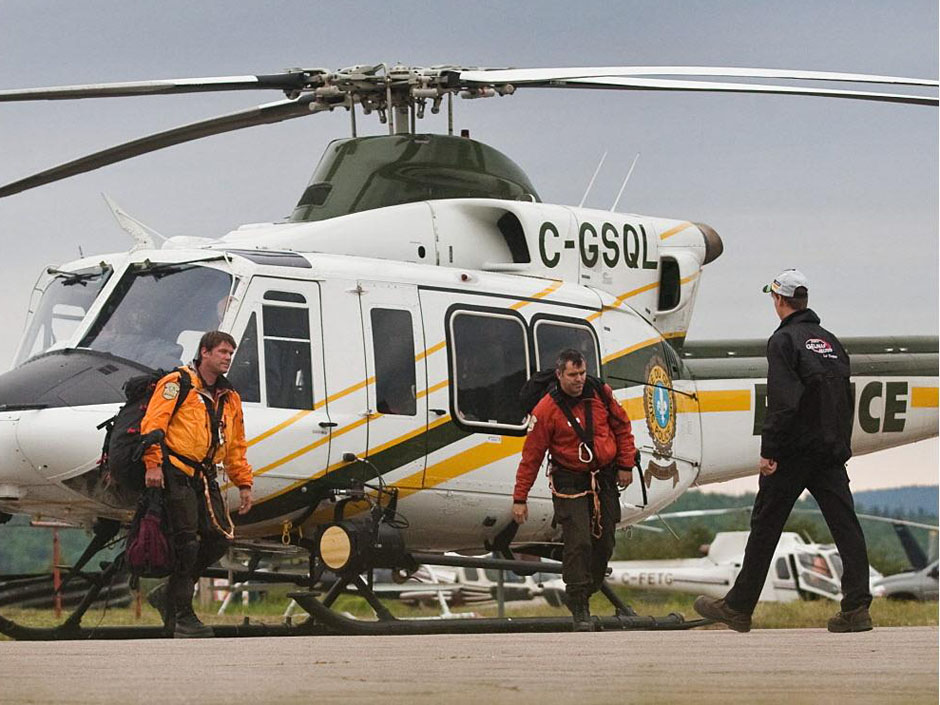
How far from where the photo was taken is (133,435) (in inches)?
367

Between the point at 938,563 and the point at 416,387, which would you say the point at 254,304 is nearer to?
the point at 416,387

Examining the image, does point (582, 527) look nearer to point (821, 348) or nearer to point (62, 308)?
point (821, 348)

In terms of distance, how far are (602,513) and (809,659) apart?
362 cm

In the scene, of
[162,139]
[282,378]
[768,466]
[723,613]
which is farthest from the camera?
[162,139]

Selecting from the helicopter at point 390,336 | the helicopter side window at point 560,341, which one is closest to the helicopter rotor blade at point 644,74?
the helicopter at point 390,336

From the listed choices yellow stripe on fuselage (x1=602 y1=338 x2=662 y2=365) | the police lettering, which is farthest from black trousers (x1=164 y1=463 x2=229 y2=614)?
the police lettering

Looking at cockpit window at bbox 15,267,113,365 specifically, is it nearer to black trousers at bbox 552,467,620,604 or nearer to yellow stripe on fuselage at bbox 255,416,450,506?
yellow stripe on fuselage at bbox 255,416,450,506

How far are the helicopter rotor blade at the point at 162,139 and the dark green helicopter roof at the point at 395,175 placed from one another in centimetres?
55

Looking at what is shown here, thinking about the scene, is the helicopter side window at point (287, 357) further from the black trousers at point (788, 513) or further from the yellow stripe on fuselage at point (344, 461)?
the black trousers at point (788, 513)

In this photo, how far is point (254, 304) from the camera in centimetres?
1063

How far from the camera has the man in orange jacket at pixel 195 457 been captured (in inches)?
363

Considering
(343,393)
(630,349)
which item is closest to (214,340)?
(343,393)

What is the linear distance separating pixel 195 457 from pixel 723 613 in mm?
2967

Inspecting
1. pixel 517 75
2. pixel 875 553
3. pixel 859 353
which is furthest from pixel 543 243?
pixel 875 553
